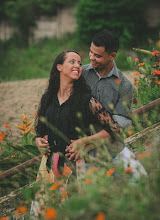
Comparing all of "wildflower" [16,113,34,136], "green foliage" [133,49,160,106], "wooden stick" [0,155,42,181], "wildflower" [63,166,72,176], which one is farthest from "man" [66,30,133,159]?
"green foliage" [133,49,160,106]

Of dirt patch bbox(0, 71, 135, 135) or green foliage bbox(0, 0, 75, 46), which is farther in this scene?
green foliage bbox(0, 0, 75, 46)

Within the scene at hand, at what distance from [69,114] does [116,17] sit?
8562 millimetres

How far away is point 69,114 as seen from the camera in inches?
89.2

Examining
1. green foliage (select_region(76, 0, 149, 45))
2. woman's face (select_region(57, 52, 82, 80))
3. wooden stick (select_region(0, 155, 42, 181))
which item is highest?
green foliage (select_region(76, 0, 149, 45))

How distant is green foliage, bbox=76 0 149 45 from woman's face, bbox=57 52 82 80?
769 cm

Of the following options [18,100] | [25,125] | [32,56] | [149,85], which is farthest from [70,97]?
[32,56]

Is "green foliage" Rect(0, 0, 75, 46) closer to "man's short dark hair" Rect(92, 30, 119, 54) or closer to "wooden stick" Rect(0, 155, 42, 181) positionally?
"man's short dark hair" Rect(92, 30, 119, 54)

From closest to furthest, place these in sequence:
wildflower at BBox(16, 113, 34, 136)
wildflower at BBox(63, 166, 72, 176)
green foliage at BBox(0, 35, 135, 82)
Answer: wildflower at BBox(63, 166, 72, 176) → wildflower at BBox(16, 113, 34, 136) → green foliage at BBox(0, 35, 135, 82)

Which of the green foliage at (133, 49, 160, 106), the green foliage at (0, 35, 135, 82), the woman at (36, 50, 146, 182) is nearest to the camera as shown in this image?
the woman at (36, 50, 146, 182)

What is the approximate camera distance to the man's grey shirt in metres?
2.42

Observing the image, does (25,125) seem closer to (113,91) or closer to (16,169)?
(16,169)

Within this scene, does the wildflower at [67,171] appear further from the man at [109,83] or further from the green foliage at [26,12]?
the green foliage at [26,12]

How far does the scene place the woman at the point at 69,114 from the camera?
2.22 m

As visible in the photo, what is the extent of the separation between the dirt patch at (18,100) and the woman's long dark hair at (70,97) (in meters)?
2.25
